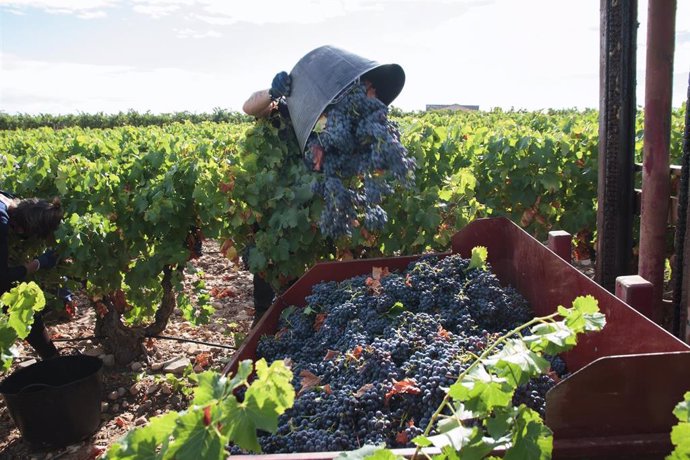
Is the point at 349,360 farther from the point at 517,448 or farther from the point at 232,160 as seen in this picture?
the point at 232,160

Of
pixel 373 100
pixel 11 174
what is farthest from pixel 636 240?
pixel 11 174

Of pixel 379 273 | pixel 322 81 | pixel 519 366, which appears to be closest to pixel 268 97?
pixel 322 81

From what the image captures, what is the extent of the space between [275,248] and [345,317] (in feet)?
4.67

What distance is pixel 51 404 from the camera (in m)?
3.64

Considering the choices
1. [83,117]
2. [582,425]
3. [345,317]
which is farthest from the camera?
[83,117]

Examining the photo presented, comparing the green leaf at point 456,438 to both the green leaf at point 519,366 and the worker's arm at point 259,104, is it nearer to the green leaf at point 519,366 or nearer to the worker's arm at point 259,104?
the green leaf at point 519,366

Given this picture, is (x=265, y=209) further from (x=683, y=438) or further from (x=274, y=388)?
(x=683, y=438)

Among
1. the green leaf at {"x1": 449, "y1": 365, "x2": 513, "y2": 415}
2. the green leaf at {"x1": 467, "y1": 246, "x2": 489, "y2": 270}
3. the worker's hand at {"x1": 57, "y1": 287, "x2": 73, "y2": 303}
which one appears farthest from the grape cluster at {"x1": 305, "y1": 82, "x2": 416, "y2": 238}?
the worker's hand at {"x1": 57, "y1": 287, "x2": 73, "y2": 303}

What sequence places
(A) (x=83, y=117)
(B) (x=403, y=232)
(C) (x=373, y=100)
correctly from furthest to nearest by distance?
(A) (x=83, y=117) → (B) (x=403, y=232) → (C) (x=373, y=100)

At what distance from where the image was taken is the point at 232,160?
13.3ft

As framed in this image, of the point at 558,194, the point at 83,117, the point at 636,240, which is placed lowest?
the point at 636,240

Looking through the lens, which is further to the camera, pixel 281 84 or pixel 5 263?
pixel 5 263

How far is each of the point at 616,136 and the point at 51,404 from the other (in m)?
3.43

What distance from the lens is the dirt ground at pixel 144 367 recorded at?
3.89 metres
